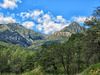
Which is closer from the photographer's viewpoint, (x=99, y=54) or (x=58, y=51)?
(x=99, y=54)

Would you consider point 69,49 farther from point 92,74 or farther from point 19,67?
point 19,67

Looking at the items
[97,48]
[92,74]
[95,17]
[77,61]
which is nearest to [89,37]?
[97,48]

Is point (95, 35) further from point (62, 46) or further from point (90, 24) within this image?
point (62, 46)

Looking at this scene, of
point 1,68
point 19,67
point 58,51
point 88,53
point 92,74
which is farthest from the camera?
point 19,67

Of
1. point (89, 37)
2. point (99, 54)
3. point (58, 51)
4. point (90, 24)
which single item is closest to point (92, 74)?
point (99, 54)

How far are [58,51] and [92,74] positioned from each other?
22388 millimetres

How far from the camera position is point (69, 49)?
36969 mm

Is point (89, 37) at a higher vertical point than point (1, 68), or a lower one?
higher

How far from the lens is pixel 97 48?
78.8ft

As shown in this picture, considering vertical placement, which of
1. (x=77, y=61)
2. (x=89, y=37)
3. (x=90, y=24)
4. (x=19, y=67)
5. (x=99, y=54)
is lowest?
(x=19, y=67)

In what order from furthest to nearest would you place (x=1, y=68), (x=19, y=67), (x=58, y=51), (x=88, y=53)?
(x=19, y=67), (x=1, y=68), (x=58, y=51), (x=88, y=53)

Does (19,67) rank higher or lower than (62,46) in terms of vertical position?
lower

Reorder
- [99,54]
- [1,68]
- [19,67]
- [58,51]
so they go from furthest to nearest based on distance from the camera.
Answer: [19,67], [1,68], [58,51], [99,54]

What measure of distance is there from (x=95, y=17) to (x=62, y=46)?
1603 centimetres
